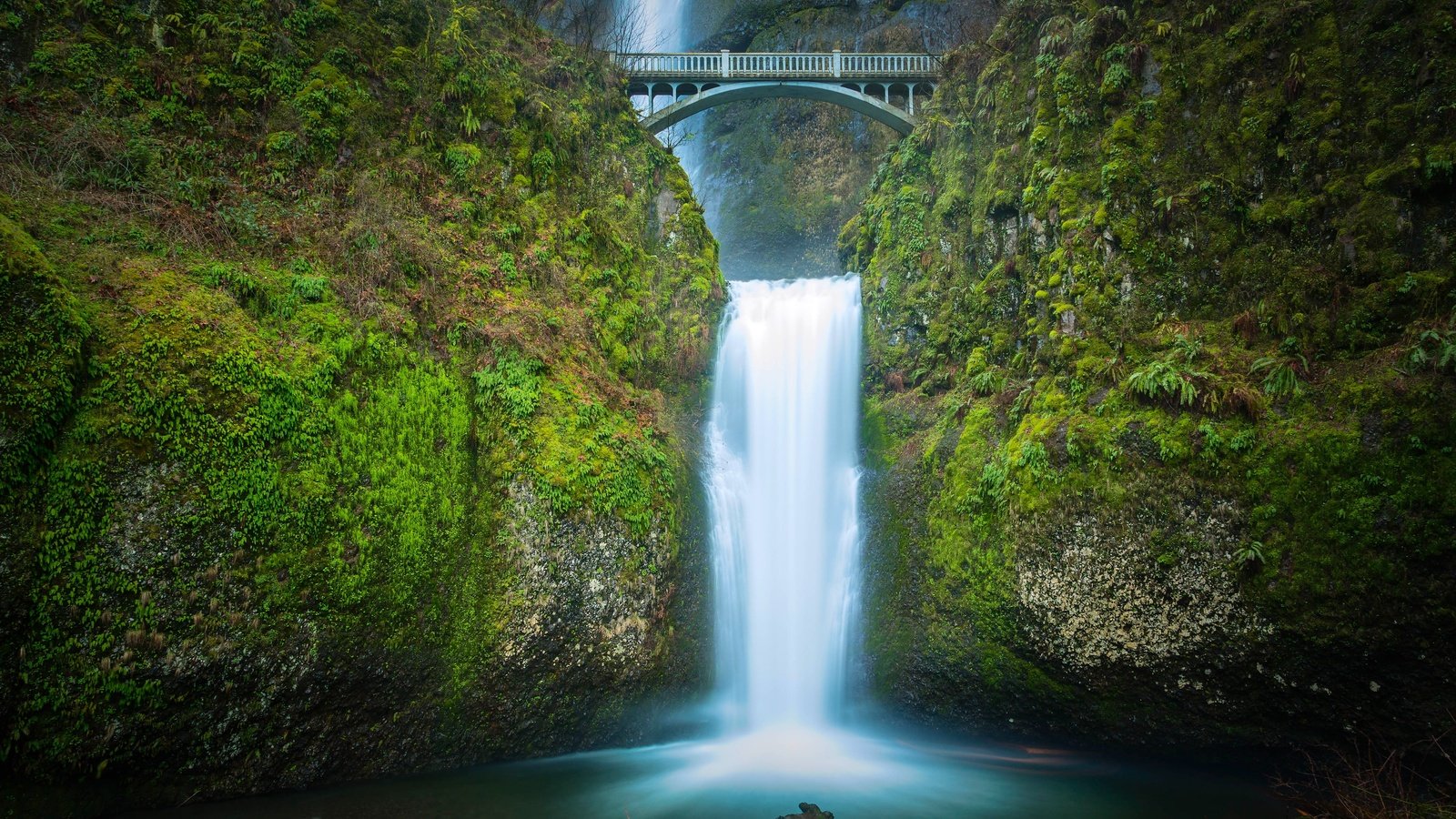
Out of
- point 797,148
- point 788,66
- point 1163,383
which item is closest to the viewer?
point 1163,383

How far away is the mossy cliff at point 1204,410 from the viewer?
7.78 m

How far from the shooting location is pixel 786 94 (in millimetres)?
19344

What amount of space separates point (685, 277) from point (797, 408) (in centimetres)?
366

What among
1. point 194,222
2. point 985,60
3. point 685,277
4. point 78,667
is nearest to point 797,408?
point 685,277

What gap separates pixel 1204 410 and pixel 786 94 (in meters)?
14.5

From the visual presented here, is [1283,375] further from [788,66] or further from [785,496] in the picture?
[788,66]

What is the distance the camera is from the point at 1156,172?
10.5 m

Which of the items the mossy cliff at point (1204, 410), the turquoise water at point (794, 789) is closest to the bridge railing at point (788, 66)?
the mossy cliff at point (1204, 410)

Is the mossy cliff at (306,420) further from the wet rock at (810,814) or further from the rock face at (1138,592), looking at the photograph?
the rock face at (1138,592)

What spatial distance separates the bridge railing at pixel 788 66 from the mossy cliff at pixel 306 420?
6.75 metres

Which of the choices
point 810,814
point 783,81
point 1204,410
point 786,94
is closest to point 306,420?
point 810,814

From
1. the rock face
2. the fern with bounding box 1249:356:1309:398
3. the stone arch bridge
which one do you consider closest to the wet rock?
the rock face

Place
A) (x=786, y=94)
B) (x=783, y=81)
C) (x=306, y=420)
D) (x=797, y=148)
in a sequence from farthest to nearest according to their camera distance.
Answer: (x=797, y=148) → (x=786, y=94) → (x=783, y=81) → (x=306, y=420)

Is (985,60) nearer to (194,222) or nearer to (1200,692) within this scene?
(1200,692)
